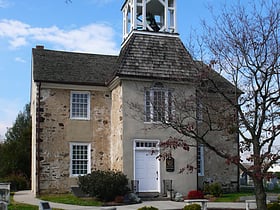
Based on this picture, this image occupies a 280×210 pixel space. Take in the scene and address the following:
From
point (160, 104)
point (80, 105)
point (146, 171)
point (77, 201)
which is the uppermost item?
point (80, 105)

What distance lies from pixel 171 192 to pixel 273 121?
10033 millimetres

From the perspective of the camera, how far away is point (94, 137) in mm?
24672

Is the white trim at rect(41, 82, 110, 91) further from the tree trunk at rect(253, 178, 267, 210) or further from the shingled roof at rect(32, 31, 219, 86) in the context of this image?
the tree trunk at rect(253, 178, 267, 210)

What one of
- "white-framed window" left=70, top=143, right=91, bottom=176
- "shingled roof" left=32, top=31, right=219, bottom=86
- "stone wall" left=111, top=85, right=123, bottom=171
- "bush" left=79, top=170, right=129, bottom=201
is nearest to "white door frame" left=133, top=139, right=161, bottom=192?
"stone wall" left=111, top=85, right=123, bottom=171

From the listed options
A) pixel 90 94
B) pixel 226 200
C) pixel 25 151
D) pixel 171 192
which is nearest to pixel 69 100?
pixel 90 94

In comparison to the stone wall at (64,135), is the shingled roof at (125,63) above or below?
above

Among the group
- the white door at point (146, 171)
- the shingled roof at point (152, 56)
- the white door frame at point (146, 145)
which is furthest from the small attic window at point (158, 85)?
the white door at point (146, 171)

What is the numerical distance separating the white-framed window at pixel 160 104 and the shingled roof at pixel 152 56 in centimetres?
72

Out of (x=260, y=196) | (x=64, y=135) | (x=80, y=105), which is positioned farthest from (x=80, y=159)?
(x=260, y=196)

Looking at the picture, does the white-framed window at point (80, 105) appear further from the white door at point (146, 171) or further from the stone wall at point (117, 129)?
the white door at point (146, 171)

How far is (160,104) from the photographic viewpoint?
17797 mm

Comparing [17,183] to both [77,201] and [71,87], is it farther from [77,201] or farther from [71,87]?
[77,201]

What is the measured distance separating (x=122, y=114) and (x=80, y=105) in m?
3.55

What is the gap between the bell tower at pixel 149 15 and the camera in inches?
950
